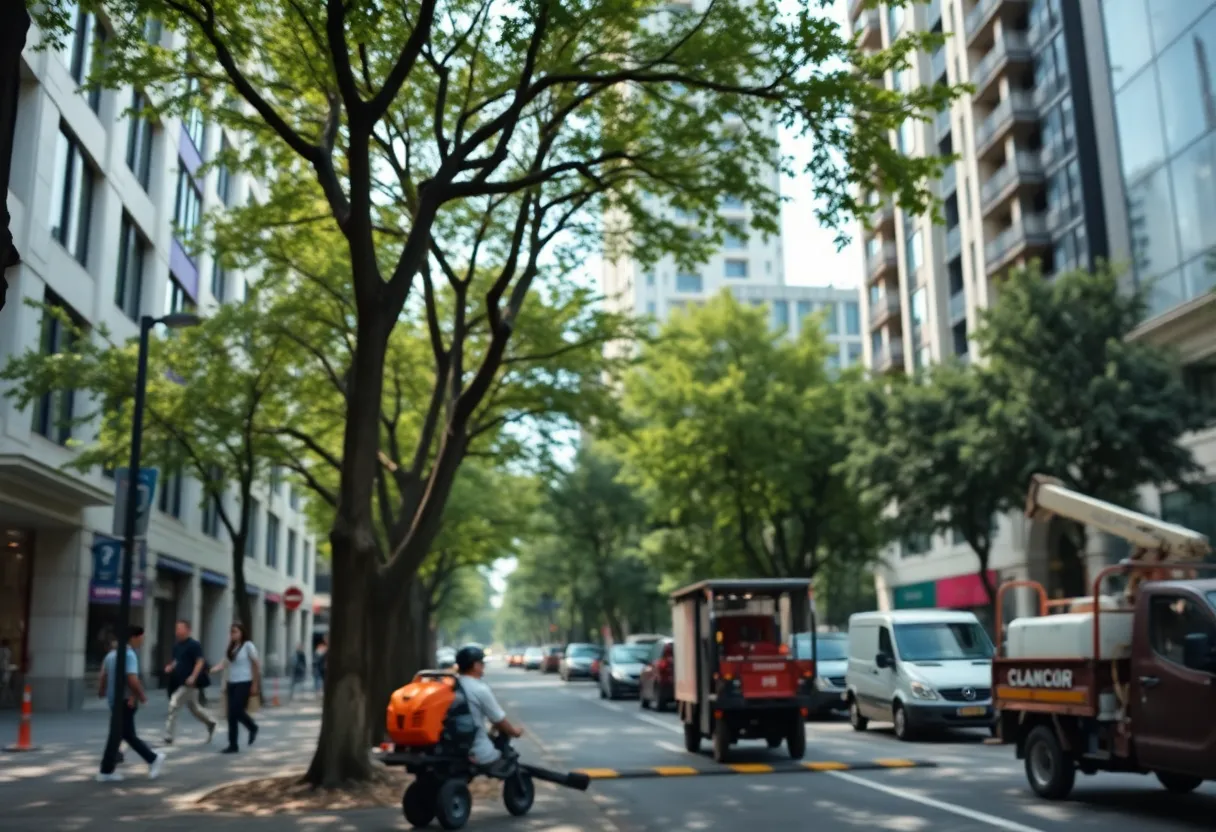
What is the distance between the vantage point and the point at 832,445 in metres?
Result: 35.6

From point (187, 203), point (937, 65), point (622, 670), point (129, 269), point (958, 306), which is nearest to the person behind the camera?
point (129, 269)

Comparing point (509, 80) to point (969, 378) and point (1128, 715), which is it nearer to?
point (1128, 715)

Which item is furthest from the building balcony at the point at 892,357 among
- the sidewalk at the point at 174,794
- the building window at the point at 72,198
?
the sidewalk at the point at 174,794

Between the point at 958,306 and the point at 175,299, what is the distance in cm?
2754

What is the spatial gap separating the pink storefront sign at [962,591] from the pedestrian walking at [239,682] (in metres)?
28.1

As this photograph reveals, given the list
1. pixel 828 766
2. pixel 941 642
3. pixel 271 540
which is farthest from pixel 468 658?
pixel 271 540

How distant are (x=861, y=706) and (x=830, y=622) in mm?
46832

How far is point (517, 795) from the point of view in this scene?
1041 cm

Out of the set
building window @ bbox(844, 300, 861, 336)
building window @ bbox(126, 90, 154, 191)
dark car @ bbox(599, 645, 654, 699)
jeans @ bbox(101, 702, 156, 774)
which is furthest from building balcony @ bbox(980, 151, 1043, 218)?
building window @ bbox(844, 300, 861, 336)

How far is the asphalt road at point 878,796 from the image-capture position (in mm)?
9828

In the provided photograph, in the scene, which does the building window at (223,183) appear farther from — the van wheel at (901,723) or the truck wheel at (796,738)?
the truck wheel at (796,738)

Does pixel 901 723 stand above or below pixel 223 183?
below

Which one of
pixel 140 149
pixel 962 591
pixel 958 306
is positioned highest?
pixel 140 149

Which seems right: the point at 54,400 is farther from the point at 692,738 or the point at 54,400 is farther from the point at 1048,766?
the point at 1048,766
